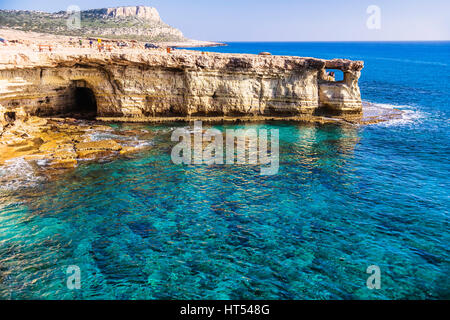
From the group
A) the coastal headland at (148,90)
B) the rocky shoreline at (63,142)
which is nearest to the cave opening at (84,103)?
the coastal headland at (148,90)

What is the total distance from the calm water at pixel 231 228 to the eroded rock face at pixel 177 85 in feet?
36.5

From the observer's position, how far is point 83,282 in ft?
43.7

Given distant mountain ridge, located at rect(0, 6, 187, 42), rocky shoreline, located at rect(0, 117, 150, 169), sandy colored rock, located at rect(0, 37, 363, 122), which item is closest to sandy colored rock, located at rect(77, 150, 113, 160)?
rocky shoreline, located at rect(0, 117, 150, 169)

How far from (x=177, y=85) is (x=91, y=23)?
483 ft

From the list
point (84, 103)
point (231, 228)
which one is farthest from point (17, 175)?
point (84, 103)

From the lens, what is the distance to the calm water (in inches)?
525

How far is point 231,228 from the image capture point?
1736 centimetres

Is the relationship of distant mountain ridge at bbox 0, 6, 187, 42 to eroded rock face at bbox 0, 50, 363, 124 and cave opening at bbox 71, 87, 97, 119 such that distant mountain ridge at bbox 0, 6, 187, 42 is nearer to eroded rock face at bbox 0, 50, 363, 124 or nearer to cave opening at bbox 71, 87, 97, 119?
cave opening at bbox 71, 87, 97, 119

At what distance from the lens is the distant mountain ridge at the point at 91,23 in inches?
4857

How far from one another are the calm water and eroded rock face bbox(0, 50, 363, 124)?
1112 centimetres

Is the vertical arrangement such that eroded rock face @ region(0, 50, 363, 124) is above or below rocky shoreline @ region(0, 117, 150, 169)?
above

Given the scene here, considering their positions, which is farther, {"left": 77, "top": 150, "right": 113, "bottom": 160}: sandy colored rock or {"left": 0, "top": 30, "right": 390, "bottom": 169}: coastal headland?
{"left": 0, "top": 30, "right": 390, "bottom": 169}: coastal headland

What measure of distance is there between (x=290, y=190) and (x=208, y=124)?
17.1 metres

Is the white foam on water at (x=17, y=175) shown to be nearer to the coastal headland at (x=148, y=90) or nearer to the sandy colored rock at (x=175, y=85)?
the coastal headland at (x=148, y=90)
